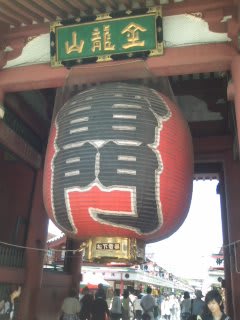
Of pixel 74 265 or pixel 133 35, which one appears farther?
pixel 74 265

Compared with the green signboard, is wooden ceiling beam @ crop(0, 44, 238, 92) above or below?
below

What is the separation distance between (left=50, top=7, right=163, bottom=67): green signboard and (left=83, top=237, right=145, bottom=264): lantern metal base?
2.07 meters

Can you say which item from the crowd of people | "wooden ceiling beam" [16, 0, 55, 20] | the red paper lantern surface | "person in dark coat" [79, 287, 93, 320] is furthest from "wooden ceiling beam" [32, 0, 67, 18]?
"person in dark coat" [79, 287, 93, 320]

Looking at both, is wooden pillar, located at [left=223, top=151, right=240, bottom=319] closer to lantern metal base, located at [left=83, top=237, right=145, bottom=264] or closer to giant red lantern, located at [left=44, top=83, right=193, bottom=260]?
giant red lantern, located at [left=44, top=83, right=193, bottom=260]

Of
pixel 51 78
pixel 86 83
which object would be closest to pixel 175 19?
pixel 86 83

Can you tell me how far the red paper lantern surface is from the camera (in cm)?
342

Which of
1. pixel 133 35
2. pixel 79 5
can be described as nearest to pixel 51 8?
pixel 79 5

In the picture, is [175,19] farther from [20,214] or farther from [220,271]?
[220,271]

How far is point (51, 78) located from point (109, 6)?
1087 mm

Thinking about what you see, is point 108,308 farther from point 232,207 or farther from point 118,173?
point 118,173

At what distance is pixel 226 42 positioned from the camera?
13.7 ft

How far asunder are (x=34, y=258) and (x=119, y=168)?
3.65m

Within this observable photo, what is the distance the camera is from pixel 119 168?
343 centimetres

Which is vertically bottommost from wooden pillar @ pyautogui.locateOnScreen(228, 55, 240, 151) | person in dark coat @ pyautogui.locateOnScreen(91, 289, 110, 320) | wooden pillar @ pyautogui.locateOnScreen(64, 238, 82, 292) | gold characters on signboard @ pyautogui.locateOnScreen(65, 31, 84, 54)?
person in dark coat @ pyautogui.locateOnScreen(91, 289, 110, 320)
